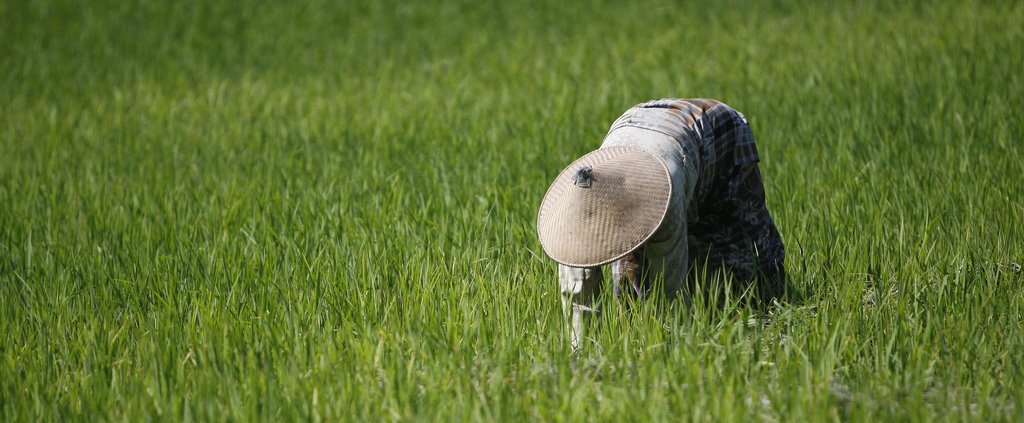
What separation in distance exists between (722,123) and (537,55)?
4.26m

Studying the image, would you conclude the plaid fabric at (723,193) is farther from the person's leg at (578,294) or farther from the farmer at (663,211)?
the person's leg at (578,294)

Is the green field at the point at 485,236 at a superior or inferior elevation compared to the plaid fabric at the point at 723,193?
inferior

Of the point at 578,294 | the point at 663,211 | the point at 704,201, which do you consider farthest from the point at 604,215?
the point at 704,201

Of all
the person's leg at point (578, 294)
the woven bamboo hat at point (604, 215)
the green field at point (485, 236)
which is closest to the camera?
the woven bamboo hat at point (604, 215)

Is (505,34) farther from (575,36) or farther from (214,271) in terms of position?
(214,271)

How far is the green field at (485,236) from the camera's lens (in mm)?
2012

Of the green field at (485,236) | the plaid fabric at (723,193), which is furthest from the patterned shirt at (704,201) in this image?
the green field at (485,236)

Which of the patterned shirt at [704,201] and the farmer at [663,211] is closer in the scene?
the farmer at [663,211]

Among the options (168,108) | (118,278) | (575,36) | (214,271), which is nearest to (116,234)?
(118,278)

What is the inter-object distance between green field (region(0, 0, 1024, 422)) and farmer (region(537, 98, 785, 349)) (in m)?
0.12

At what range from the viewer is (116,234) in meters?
3.38

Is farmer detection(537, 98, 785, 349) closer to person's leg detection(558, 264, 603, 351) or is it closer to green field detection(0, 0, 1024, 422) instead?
person's leg detection(558, 264, 603, 351)

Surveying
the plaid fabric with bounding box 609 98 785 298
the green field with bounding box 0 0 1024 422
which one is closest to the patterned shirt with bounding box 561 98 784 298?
the plaid fabric with bounding box 609 98 785 298

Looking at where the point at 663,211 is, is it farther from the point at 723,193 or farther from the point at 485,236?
the point at 485,236
